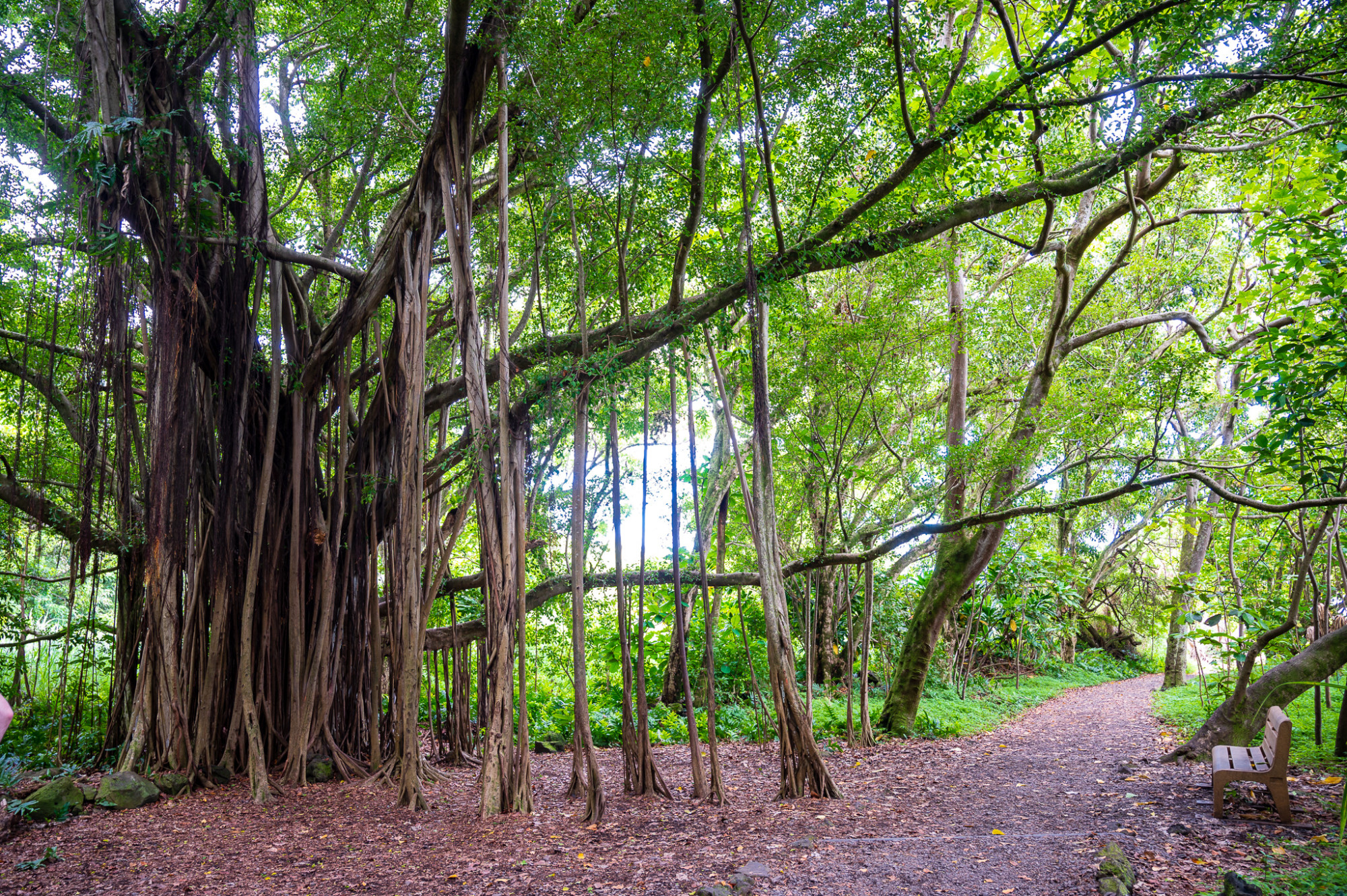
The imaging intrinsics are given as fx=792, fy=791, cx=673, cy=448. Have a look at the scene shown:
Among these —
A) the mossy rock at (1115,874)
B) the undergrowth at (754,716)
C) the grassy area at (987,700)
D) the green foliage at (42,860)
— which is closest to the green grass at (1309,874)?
the mossy rock at (1115,874)

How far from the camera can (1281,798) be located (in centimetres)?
364

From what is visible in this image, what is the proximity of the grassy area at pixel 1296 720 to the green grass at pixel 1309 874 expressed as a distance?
6.04 feet

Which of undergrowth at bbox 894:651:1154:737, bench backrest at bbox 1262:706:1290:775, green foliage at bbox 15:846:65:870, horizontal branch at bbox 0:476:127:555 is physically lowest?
undergrowth at bbox 894:651:1154:737

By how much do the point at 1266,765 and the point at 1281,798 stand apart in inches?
7.6

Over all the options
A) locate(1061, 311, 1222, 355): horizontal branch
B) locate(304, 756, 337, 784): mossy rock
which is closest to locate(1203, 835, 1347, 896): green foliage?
locate(1061, 311, 1222, 355): horizontal branch

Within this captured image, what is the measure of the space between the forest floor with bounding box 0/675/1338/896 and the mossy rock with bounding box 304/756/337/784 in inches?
5.4

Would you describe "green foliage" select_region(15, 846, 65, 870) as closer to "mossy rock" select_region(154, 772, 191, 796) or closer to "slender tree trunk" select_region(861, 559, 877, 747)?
"mossy rock" select_region(154, 772, 191, 796)

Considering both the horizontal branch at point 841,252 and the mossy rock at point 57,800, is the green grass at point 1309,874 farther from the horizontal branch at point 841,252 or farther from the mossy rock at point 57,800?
the mossy rock at point 57,800

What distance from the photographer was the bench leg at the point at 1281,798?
3623 mm

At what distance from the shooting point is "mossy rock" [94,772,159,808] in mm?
4398

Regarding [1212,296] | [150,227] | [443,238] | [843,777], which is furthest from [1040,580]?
[150,227]

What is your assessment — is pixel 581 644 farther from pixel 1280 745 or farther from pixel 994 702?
pixel 994 702

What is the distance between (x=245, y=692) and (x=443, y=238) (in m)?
3.86

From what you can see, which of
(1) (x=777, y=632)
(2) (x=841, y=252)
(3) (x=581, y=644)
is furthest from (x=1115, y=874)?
(2) (x=841, y=252)
